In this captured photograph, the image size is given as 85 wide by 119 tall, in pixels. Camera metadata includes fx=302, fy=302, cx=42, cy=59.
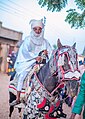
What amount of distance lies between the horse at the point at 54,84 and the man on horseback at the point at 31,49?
553 mm

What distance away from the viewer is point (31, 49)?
527cm

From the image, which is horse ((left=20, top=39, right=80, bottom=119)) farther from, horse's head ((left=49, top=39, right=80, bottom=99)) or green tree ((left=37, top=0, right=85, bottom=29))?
green tree ((left=37, top=0, right=85, bottom=29))

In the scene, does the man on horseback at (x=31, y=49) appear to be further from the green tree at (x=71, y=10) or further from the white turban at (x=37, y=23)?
the green tree at (x=71, y=10)

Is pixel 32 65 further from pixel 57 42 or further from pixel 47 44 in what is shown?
pixel 57 42

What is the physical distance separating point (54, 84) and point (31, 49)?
3.83 ft

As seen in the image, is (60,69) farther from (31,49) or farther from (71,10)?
(71,10)

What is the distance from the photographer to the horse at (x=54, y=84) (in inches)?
163

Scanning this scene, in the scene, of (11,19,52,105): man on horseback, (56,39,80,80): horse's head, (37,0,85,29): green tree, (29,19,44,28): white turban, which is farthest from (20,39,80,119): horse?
(37,0,85,29): green tree

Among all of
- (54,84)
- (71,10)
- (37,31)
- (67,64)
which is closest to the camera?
(67,64)

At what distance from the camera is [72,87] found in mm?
4117

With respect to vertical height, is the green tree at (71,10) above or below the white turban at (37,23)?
above

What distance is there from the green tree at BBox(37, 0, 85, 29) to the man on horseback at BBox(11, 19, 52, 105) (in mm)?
1696

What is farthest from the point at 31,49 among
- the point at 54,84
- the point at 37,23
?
the point at 54,84

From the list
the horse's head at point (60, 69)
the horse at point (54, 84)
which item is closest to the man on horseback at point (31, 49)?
the horse at point (54, 84)
